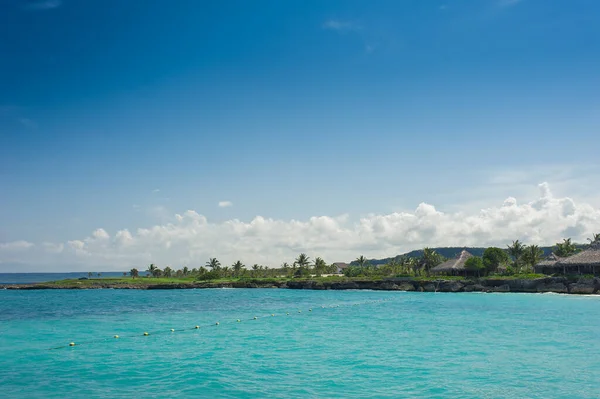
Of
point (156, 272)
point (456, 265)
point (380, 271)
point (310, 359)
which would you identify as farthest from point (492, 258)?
point (156, 272)

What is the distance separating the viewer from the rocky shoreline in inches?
3196

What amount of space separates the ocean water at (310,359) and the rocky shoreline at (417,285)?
129 feet

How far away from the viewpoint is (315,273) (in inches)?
6304

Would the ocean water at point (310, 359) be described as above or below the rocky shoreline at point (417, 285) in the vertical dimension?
above

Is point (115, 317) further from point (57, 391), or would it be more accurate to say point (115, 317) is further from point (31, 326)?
point (57, 391)

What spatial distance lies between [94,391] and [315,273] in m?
142

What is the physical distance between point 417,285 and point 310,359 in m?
85.4

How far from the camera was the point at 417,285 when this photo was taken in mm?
106562

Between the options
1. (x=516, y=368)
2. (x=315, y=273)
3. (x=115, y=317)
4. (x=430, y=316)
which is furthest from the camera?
(x=315, y=273)

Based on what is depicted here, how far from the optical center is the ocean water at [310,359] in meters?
19.7

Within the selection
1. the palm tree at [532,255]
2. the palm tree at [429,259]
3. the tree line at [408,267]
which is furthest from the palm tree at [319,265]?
the palm tree at [532,255]

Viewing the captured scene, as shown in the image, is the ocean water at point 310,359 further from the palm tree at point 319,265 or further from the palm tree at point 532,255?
the palm tree at point 319,265

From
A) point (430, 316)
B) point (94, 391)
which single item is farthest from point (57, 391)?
point (430, 316)

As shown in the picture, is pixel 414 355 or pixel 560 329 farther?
pixel 560 329
